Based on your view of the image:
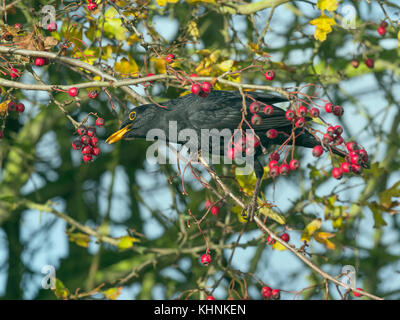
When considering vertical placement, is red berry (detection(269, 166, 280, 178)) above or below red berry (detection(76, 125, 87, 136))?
below

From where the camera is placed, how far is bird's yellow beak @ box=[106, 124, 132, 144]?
3.31m

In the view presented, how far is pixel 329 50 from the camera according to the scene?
16.3 ft

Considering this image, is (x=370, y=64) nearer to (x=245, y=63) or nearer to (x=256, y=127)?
(x=245, y=63)

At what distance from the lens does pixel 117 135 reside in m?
3.36

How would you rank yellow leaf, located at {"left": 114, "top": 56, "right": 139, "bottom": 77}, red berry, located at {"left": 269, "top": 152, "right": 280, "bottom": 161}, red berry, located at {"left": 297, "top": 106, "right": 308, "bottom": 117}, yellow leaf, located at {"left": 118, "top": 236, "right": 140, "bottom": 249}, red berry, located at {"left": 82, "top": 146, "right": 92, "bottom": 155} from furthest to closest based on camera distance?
1. yellow leaf, located at {"left": 118, "top": 236, "right": 140, "bottom": 249}
2. yellow leaf, located at {"left": 114, "top": 56, "right": 139, "bottom": 77}
3. red berry, located at {"left": 82, "top": 146, "right": 92, "bottom": 155}
4. red berry, located at {"left": 269, "top": 152, "right": 280, "bottom": 161}
5. red berry, located at {"left": 297, "top": 106, "right": 308, "bottom": 117}

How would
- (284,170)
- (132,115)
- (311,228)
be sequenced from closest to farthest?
(284,170), (132,115), (311,228)

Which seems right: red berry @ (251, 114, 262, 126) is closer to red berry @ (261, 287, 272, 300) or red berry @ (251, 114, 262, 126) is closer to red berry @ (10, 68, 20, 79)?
red berry @ (261, 287, 272, 300)

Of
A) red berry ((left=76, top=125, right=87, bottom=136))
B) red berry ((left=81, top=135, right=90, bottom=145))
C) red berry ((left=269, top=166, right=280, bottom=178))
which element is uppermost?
red berry ((left=76, top=125, right=87, bottom=136))

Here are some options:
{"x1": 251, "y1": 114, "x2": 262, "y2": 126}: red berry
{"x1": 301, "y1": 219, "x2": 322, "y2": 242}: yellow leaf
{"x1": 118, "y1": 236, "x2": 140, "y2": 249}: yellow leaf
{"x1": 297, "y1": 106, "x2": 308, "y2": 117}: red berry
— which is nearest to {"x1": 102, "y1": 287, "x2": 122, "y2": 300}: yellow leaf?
{"x1": 118, "y1": 236, "x2": 140, "y2": 249}: yellow leaf

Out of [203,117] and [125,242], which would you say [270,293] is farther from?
[125,242]

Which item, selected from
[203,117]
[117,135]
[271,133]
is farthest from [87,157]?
[271,133]

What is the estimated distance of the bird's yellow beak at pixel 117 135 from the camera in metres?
3.31
